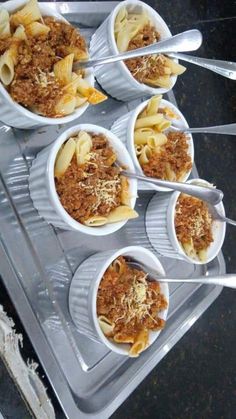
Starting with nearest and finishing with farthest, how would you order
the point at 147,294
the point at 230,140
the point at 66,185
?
the point at 66,185
the point at 147,294
the point at 230,140

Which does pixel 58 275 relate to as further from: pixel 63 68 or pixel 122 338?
pixel 63 68

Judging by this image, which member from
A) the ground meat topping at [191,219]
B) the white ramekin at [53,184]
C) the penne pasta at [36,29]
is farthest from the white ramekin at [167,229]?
the penne pasta at [36,29]

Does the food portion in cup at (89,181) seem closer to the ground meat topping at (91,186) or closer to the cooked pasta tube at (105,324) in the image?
the ground meat topping at (91,186)

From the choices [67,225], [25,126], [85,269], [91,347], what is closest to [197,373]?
[91,347]

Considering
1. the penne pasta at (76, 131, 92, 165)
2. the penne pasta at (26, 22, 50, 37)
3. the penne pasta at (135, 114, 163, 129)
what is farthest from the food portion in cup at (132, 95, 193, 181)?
the penne pasta at (26, 22, 50, 37)

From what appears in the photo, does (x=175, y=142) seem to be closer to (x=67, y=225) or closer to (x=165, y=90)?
(x=165, y=90)

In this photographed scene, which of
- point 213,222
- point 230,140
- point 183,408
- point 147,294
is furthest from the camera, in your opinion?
point 230,140
